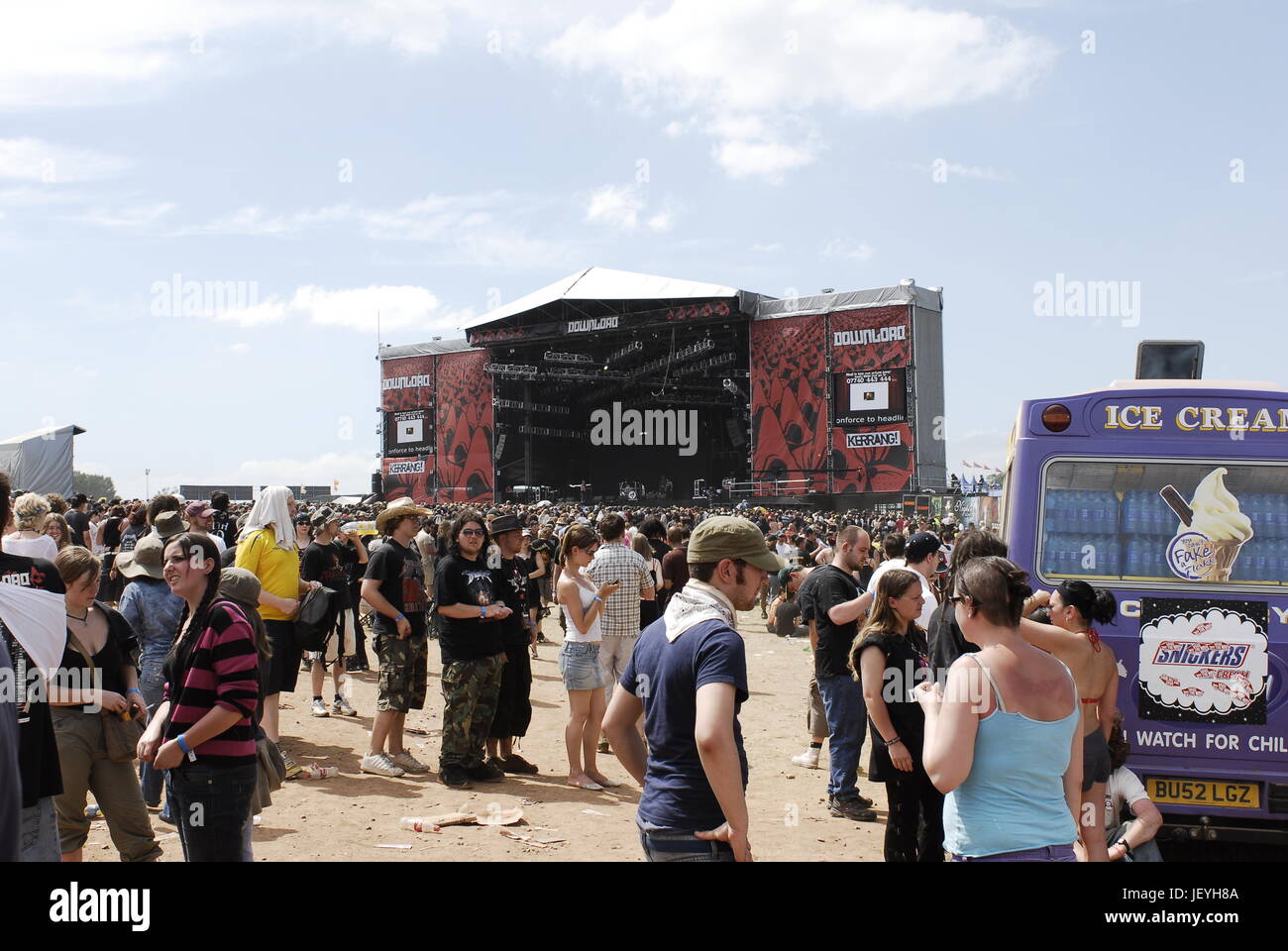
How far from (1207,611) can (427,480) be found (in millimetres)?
37354

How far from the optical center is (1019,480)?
5926 mm

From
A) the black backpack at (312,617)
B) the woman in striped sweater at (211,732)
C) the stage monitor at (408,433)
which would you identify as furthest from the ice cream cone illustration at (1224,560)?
the stage monitor at (408,433)

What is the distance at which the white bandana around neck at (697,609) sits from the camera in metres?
2.93

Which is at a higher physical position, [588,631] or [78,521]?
→ [78,521]

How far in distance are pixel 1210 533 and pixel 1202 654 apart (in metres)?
0.64

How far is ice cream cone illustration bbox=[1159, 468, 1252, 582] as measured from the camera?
555 centimetres

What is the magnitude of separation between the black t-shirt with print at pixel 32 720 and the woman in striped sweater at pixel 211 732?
16.4 inches

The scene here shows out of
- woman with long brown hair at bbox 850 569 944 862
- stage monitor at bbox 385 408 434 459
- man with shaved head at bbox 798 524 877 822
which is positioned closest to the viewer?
woman with long brown hair at bbox 850 569 944 862

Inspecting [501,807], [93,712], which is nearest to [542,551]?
[501,807]

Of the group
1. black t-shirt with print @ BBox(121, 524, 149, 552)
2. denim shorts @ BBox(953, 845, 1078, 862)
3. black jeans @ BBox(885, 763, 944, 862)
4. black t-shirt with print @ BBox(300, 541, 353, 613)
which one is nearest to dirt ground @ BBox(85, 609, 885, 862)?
black jeans @ BBox(885, 763, 944, 862)

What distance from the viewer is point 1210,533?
18.4ft

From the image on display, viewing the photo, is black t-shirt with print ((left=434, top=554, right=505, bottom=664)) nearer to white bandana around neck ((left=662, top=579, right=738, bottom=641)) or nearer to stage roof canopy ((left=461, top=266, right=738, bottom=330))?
white bandana around neck ((left=662, top=579, right=738, bottom=641))

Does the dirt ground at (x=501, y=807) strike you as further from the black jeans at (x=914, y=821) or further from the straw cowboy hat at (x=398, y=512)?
the straw cowboy hat at (x=398, y=512)

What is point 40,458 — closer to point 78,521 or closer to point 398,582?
point 78,521
